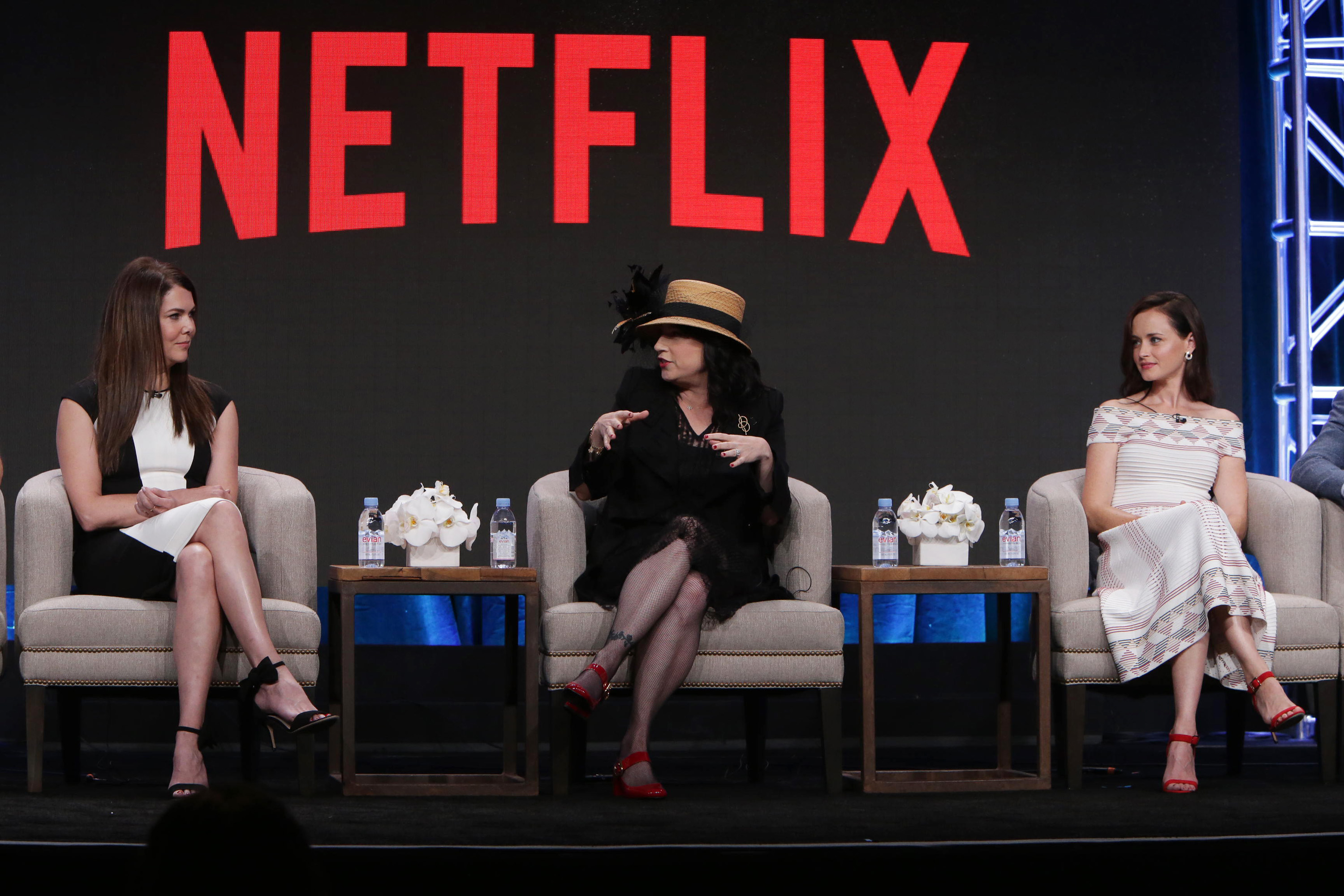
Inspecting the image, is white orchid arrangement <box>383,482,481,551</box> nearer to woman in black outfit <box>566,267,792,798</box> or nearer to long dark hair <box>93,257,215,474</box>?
woman in black outfit <box>566,267,792,798</box>

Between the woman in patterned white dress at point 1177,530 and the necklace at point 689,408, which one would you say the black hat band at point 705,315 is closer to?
the necklace at point 689,408

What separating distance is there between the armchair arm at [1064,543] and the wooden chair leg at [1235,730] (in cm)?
51

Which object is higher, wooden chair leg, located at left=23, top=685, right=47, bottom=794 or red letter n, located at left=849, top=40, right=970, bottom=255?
red letter n, located at left=849, top=40, right=970, bottom=255

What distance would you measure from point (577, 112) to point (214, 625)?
2498 mm

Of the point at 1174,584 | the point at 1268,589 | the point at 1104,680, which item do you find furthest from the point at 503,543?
the point at 1268,589

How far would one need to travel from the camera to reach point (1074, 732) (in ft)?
11.0

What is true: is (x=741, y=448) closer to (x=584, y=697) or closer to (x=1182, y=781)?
(x=584, y=697)

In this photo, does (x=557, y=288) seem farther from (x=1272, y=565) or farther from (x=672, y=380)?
Answer: (x=1272, y=565)

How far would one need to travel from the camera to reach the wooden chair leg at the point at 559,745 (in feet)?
10.5

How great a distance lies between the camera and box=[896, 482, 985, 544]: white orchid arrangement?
3576 mm

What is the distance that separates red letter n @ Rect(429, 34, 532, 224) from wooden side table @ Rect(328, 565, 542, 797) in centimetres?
184

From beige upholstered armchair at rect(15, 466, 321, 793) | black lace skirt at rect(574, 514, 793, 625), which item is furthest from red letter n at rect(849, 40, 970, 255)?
beige upholstered armchair at rect(15, 466, 321, 793)

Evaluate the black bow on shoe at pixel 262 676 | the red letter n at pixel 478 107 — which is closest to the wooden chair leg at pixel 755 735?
the black bow on shoe at pixel 262 676

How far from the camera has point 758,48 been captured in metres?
4.92
